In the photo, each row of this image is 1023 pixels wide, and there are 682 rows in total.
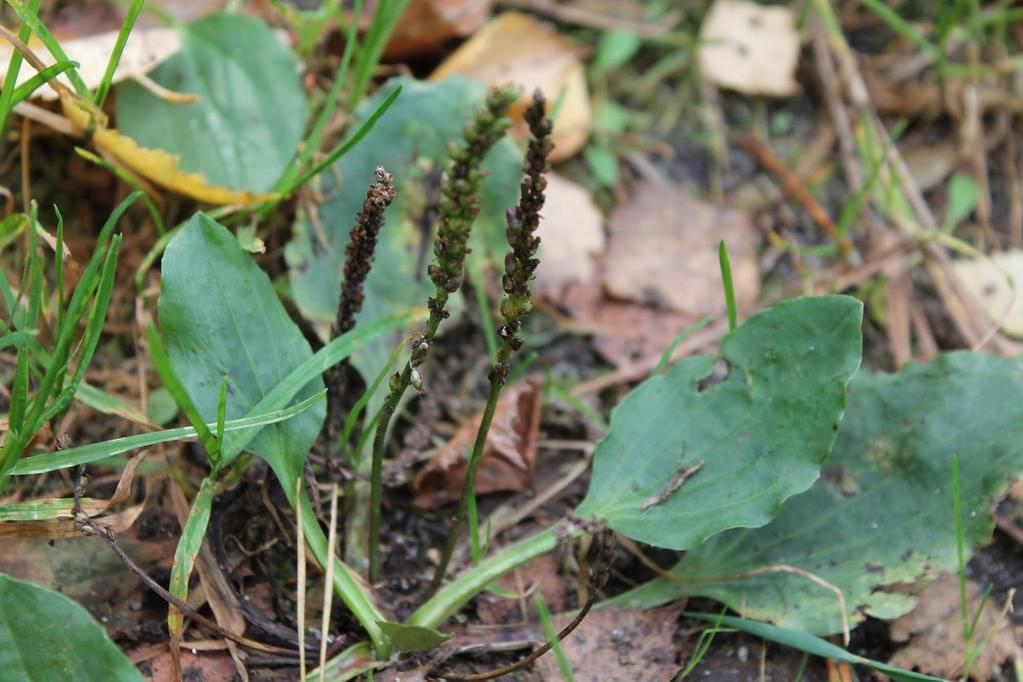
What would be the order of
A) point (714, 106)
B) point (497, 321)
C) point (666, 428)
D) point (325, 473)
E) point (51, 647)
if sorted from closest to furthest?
point (51, 647), point (666, 428), point (325, 473), point (497, 321), point (714, 106)

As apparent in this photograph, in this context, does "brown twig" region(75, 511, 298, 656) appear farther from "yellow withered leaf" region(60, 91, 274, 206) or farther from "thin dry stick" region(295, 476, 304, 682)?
"yellow withered leaf" region(60, 91, 274, 206)

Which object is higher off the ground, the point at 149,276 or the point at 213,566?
the point at 149,276

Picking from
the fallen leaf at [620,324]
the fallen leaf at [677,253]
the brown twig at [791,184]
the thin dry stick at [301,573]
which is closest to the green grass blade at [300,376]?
the thin dry stick at [301,573]

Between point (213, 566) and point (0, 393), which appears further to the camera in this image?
point (0, 393)

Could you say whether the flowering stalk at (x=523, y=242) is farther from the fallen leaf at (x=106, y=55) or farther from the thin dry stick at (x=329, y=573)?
the fallen leaf at (x=106, y=55)

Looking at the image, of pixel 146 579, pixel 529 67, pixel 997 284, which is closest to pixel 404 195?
pixel 529 67

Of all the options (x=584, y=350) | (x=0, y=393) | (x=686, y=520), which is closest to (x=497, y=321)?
(x=584, y=350)

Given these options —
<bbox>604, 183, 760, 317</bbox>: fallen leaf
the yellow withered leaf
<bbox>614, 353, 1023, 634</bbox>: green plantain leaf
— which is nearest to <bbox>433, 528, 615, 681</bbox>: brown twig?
<bbox>614, 353, 1023, 634</bbox>: green plantain leaf

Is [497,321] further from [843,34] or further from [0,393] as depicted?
[843,34]
